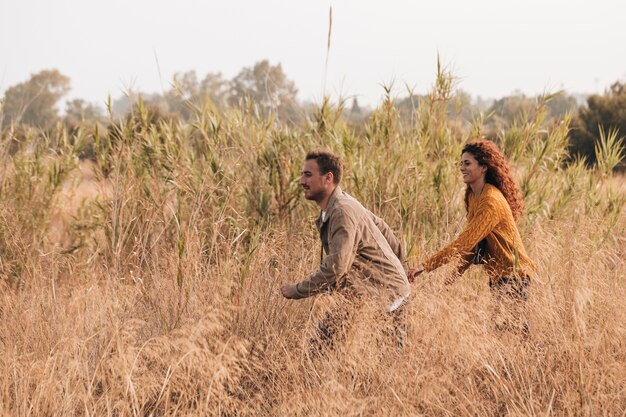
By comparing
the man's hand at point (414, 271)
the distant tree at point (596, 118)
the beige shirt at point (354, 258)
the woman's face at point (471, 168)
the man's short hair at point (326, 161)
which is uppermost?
the man's short hair at point (326, 161)

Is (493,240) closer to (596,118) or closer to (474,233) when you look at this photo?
(474,233)

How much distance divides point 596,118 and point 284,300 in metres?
18.0

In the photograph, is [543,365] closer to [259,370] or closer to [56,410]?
[259,370]

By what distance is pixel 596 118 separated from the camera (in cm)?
1970

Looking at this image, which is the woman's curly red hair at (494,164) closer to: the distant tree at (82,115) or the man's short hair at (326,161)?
the man's short hair at (326,161)

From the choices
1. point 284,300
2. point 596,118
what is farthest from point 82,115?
point 596,118

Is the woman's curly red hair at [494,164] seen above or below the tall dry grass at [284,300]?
above

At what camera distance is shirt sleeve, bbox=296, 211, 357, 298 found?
11.5 feet

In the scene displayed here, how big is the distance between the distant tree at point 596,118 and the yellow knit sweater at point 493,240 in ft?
51.1

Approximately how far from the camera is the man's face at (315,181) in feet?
12.4

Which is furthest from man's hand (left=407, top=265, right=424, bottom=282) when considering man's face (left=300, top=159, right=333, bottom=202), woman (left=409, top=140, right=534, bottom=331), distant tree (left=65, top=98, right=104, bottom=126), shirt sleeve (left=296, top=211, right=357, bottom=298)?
distant tree (left=65, top=98, right=104, bottom=126)

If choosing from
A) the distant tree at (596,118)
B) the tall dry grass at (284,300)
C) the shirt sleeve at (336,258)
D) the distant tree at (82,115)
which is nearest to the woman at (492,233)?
the tall dry grass at (284,300)

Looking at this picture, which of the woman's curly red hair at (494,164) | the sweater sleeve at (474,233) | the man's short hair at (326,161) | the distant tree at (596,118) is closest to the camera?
the man's short hair at (326,161)

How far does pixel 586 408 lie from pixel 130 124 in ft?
15.2
